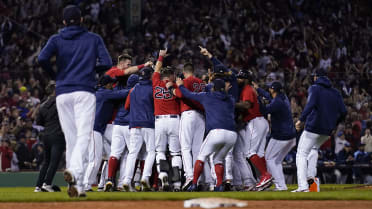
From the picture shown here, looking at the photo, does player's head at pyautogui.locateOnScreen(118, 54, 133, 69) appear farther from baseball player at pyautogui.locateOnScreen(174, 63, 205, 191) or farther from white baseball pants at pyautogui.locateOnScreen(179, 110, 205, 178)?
white baseball pants at pyautogui.locateOnScreen(179, 110, 205, 178)

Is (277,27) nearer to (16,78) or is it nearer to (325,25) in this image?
(325,25)

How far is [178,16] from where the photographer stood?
2661cm

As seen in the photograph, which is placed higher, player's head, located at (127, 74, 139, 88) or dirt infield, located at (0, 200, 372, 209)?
player's head, located at (127, 74, 139, 88)

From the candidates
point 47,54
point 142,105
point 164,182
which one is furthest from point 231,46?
point 47,54

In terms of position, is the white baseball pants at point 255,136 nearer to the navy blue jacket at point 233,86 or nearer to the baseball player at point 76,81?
the navy blue jacket at point 233,86

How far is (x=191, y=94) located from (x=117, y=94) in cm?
170

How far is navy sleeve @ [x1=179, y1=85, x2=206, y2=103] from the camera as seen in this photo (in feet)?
37.4

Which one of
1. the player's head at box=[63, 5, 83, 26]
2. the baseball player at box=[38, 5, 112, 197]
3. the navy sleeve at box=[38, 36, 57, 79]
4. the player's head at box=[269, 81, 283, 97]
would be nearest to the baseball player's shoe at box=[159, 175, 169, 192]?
the player's head at box=[269, 81, 283, 97]

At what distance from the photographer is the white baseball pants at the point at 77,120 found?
335 inches

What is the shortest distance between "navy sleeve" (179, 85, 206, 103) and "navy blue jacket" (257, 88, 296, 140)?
175cm

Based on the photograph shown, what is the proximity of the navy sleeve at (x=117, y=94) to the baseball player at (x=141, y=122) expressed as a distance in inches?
9.2

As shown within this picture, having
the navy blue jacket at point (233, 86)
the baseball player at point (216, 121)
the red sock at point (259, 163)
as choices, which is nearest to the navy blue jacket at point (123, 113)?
the baseball player at point (216, 121)

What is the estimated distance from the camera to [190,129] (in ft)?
39.0

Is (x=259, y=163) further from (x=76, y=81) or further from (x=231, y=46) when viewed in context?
(x=231, y=46)
